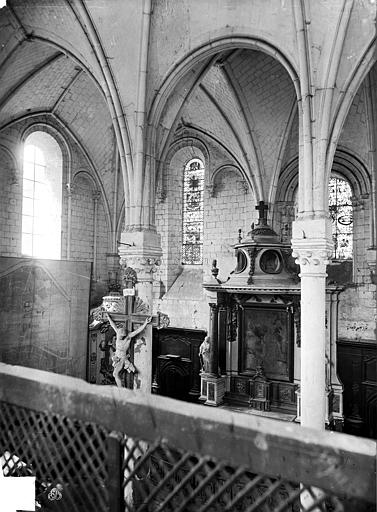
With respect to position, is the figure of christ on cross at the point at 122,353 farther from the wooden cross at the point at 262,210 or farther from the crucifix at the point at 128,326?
the wooden cross at the point at 262,210

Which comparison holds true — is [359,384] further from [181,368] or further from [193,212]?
[193,212]

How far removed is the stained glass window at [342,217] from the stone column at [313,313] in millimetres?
5119

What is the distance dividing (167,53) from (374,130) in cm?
556

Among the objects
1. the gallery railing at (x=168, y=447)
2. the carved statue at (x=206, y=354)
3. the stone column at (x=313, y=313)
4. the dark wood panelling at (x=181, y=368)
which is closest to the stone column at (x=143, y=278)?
the stone column at (x=313, y=313)

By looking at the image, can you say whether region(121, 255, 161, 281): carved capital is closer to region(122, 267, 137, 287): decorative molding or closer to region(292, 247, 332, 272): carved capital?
region(122, 267, 137, 287): decorative molding

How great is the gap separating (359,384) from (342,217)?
13.4 feet

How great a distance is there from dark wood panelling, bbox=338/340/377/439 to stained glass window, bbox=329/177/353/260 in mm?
2307

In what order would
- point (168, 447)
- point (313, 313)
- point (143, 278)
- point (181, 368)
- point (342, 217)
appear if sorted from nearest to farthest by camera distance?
1. point (168, 447)
2. point (313, 313)
3. point (143, 278)
4. point (342, 217)
5. point (181, 368)

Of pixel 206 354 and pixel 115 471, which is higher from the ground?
pixel 115 471

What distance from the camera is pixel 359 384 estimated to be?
10305 millimetres

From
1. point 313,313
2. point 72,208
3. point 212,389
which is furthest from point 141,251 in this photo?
point 72,208

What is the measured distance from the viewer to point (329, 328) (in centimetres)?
995

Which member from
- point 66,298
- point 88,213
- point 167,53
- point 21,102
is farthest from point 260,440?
point 88,213

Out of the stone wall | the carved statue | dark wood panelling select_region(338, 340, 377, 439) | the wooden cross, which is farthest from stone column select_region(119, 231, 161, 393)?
dark wood panelling select_region(338, 340, 377, 439)
